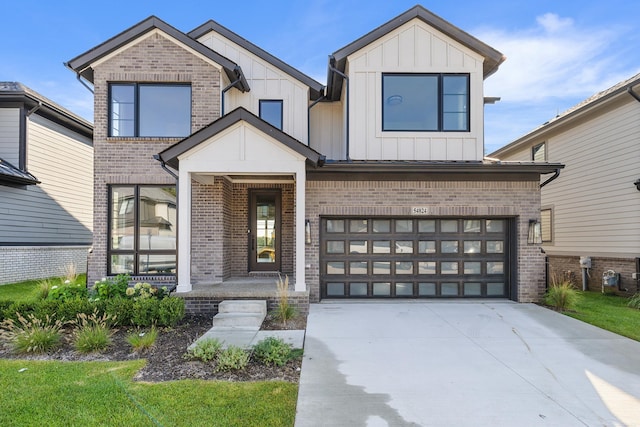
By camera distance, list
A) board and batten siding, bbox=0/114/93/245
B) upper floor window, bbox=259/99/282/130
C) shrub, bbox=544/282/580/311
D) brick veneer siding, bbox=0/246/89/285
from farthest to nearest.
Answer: board and batten siding, bbox=0/114/93/245
brick veneer siding, bbox=0/246/89/285
upper floor window, bbox=259/99/282/130
shrub, bbox=544/282/580/311

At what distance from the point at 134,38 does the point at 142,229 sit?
504 cm

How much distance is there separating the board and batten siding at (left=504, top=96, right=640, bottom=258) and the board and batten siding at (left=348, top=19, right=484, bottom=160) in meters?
4.63

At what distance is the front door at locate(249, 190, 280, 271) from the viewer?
10633 millimetres

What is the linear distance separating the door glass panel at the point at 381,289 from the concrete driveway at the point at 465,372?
5.79 feet

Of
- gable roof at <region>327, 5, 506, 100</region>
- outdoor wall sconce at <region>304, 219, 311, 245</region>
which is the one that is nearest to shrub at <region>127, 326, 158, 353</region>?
outdoor wall sconce at <region>304, 219, 311, 245</region>

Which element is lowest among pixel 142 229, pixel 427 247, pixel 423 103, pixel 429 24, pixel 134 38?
pixel 427 247

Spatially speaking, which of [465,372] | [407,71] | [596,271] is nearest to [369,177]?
[407,71]

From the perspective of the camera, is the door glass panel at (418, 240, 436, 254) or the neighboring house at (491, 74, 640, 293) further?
the neighboring house at (491, 74, 640, 293)

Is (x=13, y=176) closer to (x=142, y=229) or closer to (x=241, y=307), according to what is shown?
(x=142, y=229)

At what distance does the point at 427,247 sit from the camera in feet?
31.0

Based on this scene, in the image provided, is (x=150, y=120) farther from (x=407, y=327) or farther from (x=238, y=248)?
(x=407, y=327)

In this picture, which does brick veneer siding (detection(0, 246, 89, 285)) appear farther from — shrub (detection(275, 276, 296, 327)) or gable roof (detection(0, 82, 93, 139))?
shrub (detection(275, 276, 296, 327))

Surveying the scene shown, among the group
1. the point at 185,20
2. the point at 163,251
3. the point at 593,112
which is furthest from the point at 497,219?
the point at 185,20

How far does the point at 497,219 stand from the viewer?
950 cm
